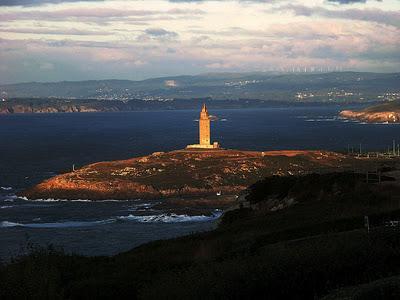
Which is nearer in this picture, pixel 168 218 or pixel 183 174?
pixel 168 218

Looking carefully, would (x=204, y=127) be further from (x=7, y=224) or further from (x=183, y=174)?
(x=7, y=224)

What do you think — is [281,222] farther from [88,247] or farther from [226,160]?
[226,160]

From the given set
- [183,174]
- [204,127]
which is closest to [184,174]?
[183,174]

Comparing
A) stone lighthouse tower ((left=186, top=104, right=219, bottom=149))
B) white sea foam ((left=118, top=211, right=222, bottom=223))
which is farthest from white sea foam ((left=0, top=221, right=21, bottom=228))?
stone lighthouse tower ((left=186, top=104, right=219, bottom=149))

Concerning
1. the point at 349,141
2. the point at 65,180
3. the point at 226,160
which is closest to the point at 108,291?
the point at 65,180

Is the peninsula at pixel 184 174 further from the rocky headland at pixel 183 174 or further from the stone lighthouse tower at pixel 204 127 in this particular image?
the stone lighthouse tower at pixel 204 127

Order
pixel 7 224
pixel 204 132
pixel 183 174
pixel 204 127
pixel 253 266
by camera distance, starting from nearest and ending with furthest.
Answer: pixel 253 266, pixel 7 224, pixel 183 174, pixel 204 127, pixel 204 132
